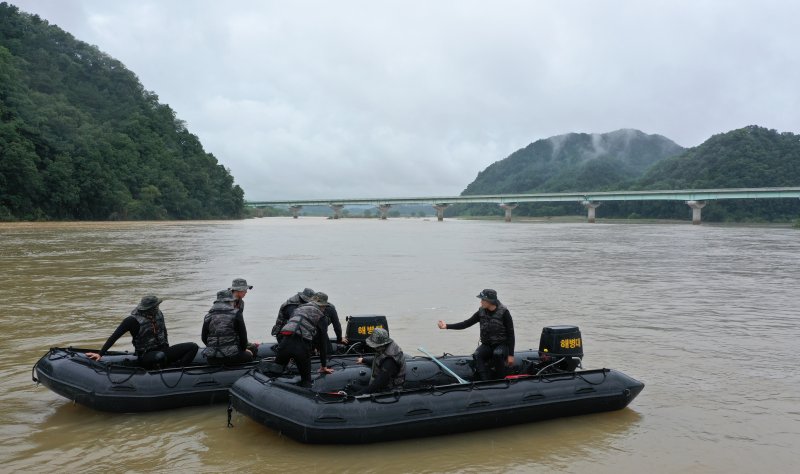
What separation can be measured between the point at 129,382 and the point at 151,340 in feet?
2.20

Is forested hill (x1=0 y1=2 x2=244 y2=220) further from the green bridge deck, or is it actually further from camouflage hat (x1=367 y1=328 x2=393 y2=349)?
Result: camouflage hat (x1=367 y1=328 x2=393 y2=349)

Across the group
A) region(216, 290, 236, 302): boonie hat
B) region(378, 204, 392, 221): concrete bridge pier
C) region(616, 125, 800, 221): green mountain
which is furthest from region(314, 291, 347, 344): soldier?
region(378, 204, 392, 221): concrete bridge pier

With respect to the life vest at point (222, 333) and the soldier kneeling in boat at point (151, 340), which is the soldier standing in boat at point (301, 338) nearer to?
the life vest at point (222, 333)

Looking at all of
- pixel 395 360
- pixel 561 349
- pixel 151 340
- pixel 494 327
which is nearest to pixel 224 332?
pixel 151 340

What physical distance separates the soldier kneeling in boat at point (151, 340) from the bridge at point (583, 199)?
8330 centimetres

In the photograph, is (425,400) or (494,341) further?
(494,341)

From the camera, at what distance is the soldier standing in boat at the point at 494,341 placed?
863 centimetres

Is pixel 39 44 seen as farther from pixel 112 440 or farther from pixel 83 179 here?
pixel 112 440

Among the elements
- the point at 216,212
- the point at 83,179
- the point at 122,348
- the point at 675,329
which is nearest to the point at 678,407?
the point at 675,329

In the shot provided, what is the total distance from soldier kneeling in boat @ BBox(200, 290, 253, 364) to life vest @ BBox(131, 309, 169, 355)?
631mm

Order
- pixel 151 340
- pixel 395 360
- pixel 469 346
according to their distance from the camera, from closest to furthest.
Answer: pixel 395 360 < pixel 151 340 < pixel 469 346

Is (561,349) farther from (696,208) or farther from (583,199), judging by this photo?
(583,199)

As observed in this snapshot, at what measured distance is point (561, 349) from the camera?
29.2 ft

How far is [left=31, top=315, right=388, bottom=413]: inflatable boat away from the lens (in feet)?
25.7
